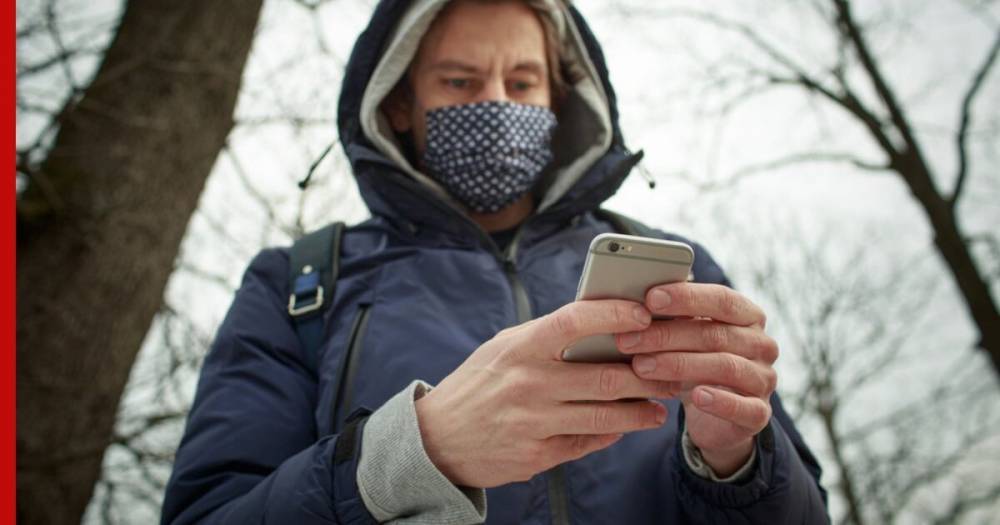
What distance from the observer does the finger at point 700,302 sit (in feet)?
4.09

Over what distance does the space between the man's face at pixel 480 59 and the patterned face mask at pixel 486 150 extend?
2.3 inches

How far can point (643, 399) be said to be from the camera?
1.37 meters

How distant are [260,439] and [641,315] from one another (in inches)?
37.3

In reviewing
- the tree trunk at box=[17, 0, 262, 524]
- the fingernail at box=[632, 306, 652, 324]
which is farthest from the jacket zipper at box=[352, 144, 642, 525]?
the tree trunk at box=[17, 0, 262, 524]

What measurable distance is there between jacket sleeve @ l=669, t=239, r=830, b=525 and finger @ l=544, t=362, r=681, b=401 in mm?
378

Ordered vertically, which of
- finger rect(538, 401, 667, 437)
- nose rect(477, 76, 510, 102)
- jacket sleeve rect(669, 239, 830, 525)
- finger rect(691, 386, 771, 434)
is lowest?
jacket sleeve rect(669, 239, 830, 525)

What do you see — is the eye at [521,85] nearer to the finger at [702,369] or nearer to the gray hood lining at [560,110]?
the gray hood lining at [560,110]

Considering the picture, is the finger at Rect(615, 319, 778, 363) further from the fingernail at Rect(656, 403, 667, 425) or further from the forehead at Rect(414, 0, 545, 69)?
the forehead at Rect(414, 0, 545, 69)

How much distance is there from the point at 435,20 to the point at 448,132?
1.44ft

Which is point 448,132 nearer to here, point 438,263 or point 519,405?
point 438,263

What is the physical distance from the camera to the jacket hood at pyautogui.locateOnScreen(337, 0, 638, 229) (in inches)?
82.7

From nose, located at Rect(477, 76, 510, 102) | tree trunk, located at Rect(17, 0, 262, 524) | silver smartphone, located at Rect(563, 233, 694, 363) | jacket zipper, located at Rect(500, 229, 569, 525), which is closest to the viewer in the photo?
silver smartphone, located at Rect(563, 233, 694, 363)

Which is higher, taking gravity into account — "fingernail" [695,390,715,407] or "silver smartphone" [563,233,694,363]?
"silver smartphone" [563,233,694,363]

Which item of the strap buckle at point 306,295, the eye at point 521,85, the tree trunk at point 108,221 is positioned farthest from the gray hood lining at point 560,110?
the tree trunk at point 108,221
